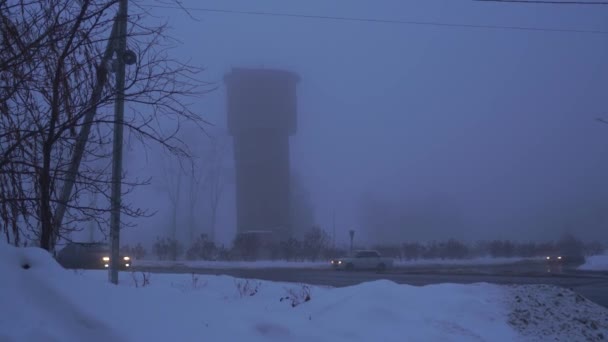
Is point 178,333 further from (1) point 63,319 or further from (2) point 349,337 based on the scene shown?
(2) point 349,337

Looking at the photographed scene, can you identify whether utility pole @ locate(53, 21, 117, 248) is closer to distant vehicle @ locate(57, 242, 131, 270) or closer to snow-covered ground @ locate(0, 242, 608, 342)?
snow-covered ground @ locate(0, 242, 608, 342)

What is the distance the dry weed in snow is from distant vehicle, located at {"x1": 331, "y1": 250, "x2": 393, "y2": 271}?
23.2 meters

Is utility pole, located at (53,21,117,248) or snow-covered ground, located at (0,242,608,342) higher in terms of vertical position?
utility pole, located at (53,21,117,248)

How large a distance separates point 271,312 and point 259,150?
51.6 m

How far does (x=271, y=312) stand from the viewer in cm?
697

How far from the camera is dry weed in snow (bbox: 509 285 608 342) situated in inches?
310

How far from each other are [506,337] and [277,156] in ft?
171

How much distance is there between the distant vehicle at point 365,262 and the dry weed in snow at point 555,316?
23.2 m

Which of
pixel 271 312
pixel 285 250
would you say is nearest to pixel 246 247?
pixel 285 250

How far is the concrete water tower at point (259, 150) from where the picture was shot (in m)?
57.5

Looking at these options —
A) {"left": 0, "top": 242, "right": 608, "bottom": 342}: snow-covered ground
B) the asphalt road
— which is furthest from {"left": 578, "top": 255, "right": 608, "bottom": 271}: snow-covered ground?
{"left": 0, "top": 242, "right": 608, "bottom": 342}: snow-covered ground

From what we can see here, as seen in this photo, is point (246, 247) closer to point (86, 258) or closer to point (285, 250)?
point (285, 250)

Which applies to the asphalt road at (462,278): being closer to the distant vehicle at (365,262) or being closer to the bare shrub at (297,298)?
the distant vehicle at (365,262)

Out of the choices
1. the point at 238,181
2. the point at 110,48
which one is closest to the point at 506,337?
the point at 110,48
